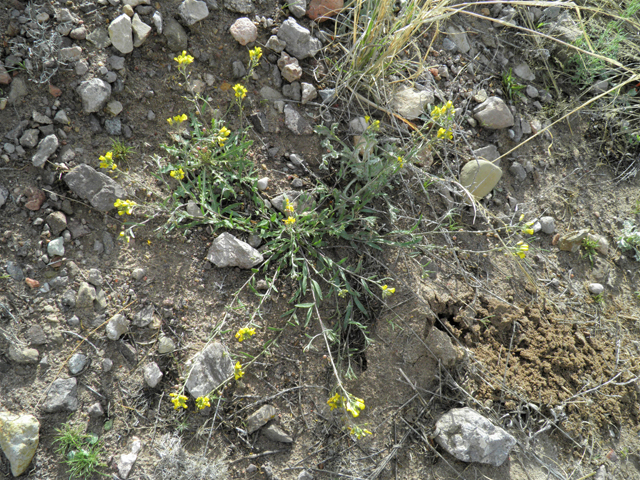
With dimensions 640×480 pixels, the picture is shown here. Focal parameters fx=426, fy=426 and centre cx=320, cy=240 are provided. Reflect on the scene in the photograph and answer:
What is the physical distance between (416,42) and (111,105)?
2.34 metres

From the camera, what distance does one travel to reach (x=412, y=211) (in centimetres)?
315

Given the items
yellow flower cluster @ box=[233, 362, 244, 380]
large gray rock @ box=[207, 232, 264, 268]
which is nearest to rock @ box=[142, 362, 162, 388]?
yellow flower cluster @ box=[233, 362, 244, 380]

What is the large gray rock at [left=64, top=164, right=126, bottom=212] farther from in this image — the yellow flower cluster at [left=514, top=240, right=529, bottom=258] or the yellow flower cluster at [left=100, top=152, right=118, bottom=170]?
the yellow flower cluster at [left=514, top=240, right=529, bottom=258]

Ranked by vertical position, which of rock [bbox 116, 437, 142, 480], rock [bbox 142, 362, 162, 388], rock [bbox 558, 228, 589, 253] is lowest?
rock [bbox 116, 437, 142, 480]

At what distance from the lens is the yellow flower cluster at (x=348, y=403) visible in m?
2.38

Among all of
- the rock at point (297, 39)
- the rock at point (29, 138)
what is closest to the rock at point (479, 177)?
the rock at point (297, 39)

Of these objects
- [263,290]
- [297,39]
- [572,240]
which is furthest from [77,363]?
[572,240]

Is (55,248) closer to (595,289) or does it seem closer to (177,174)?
(177,174)

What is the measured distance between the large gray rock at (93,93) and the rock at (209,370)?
66.1 inches

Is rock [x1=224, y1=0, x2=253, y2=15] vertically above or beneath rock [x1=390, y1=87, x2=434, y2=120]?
above

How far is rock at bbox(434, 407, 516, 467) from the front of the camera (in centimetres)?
268

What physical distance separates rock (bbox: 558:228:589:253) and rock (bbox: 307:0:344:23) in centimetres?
251

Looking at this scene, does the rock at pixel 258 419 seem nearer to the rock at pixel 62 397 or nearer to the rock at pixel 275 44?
the rock at pixel 62 397

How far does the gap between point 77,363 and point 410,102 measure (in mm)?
2863
